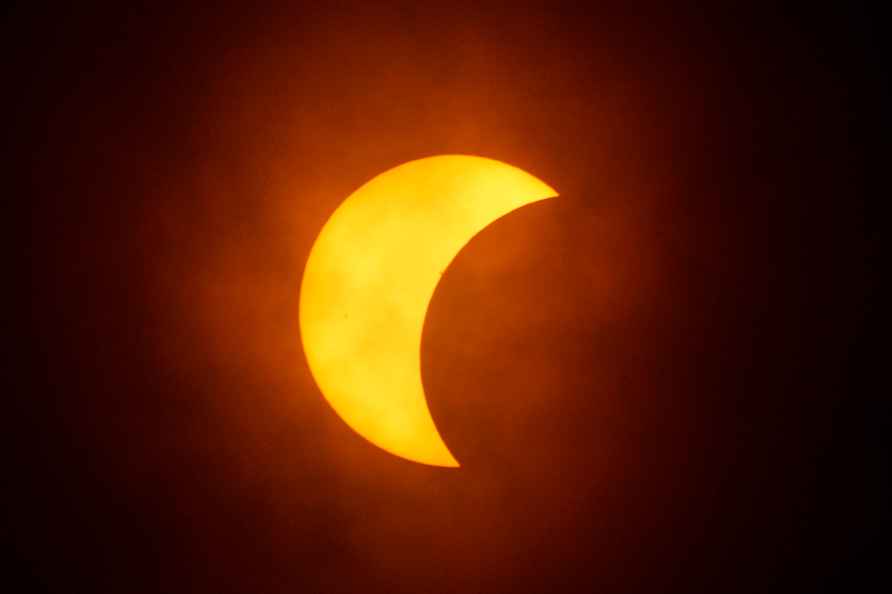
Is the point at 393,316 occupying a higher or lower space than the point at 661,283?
lower

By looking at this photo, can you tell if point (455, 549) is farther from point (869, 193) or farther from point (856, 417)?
point (869, 193)

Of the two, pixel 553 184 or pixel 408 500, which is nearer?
pixel 553 184

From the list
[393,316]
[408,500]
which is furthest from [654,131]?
[408,500]

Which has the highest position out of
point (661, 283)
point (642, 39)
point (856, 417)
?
point (642, 39)

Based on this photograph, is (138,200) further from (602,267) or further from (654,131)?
(654,131)

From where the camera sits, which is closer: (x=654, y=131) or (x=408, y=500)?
(x=654, y=131)

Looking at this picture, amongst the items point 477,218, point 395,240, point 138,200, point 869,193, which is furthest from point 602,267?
point 138,200
